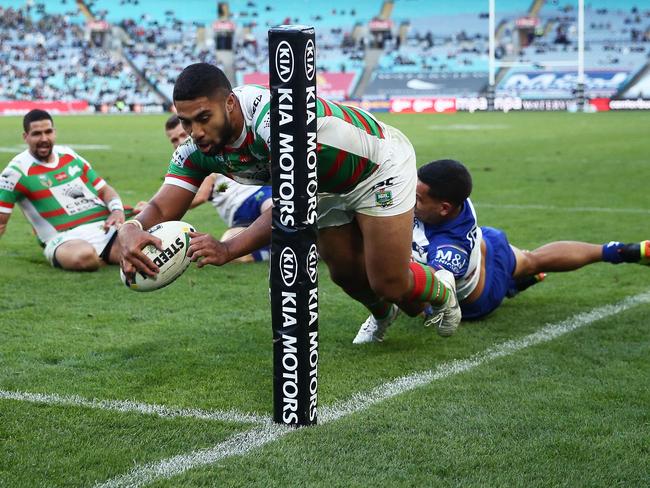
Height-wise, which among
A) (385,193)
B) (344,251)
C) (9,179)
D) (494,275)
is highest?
(385,193)

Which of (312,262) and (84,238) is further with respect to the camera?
(84,238)

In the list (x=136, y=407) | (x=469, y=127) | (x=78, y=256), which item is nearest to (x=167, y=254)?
(x=136, y=407)

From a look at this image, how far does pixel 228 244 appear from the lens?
4301 millimetres

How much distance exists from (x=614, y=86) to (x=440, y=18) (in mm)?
17700

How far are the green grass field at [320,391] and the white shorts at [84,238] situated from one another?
0.21m

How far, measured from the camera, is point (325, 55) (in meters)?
60.9

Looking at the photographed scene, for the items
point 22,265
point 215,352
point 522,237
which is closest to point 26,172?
point 22,265

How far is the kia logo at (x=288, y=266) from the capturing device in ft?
13.4

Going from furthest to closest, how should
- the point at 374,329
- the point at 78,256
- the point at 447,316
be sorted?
the point at 78,256
the point at 374,329
the point at 447,316

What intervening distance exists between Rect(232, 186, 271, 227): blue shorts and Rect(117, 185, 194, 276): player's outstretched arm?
3.99m

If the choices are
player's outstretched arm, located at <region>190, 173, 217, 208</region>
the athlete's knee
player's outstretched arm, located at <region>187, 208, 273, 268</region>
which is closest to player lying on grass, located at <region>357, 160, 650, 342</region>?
the athlete's knee

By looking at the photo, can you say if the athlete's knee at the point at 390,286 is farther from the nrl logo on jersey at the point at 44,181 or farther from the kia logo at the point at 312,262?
the nrl logo on jersey at the point at 44,181

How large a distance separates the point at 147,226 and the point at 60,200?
424 cm

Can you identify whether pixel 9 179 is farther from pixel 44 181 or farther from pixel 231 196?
pixel 231 196
